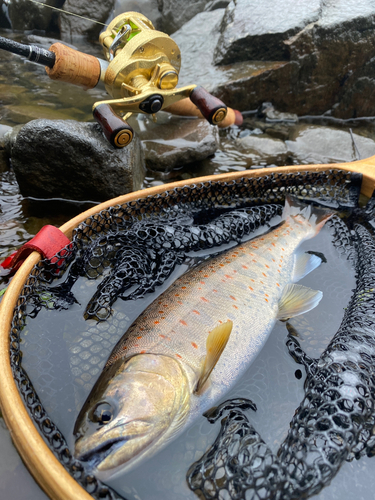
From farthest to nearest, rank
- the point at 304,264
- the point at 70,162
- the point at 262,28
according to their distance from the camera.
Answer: the point at 262,28 < the point at 70,162 < the point at 304,264

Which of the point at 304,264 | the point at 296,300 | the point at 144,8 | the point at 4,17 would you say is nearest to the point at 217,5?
the point at 144,8

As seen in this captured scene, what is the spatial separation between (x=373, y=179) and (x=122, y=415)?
8.05 ft

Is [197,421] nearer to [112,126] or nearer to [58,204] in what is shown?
[112,126]

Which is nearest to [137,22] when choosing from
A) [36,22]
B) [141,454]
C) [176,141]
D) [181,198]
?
[176,141]

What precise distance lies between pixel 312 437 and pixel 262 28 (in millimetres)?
5423

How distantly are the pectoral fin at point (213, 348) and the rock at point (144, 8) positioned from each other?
24.6ft

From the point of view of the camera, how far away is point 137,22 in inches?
121

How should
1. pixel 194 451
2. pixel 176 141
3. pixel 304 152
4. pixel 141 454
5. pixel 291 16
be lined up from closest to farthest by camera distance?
pixel 141 454, pixel 194 451, pixel 176 141, pixel 304 152, pixel 291 16

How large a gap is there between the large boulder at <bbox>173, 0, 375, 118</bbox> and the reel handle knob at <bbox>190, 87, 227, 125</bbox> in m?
1.98

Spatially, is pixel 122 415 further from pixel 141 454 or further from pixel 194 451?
pixel 194 451

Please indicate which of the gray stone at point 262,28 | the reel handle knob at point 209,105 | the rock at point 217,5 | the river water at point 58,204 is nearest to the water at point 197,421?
the river water at point 58,204

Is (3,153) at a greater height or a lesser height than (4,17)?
lesser

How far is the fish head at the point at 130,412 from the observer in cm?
130

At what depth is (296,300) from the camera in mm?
2107
